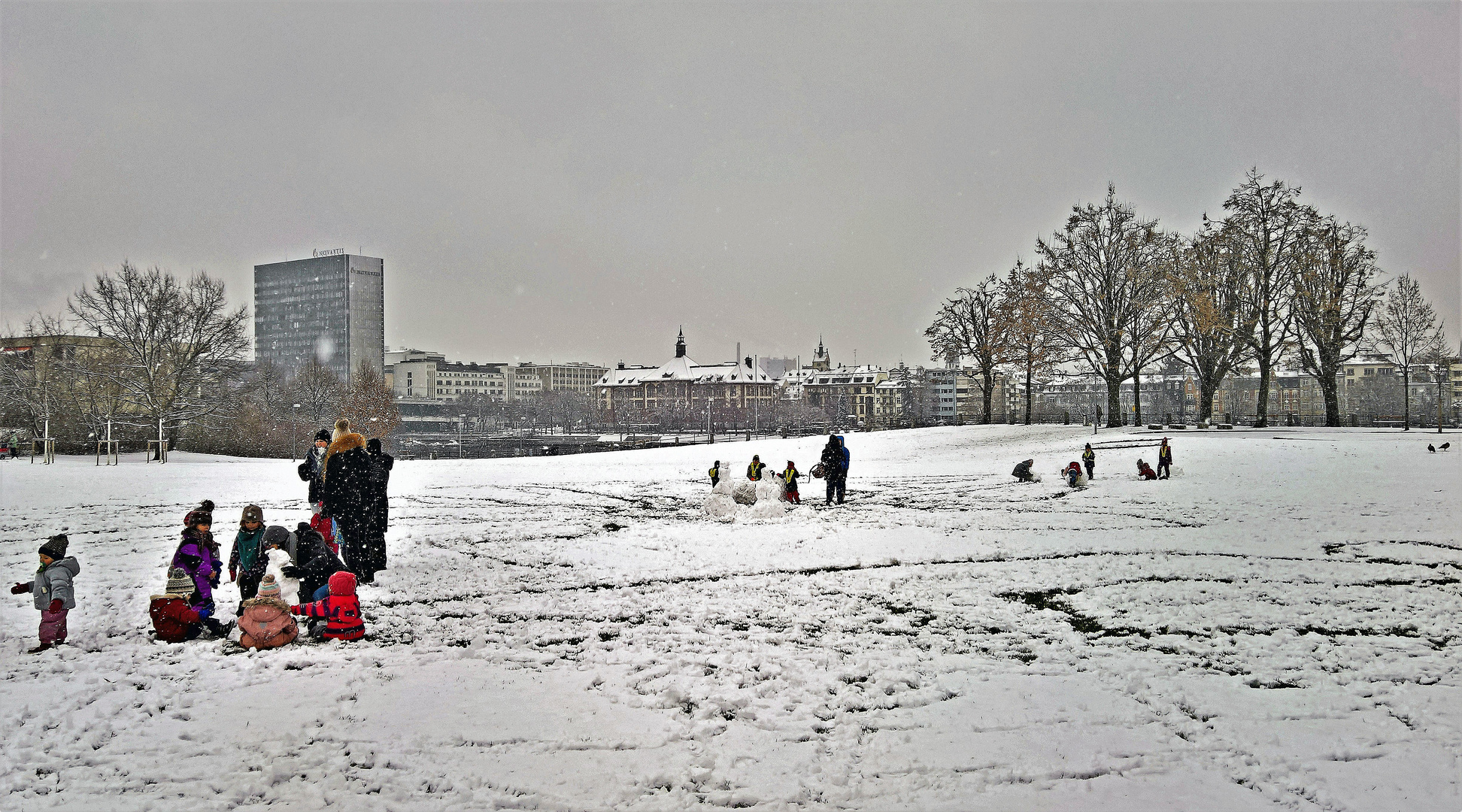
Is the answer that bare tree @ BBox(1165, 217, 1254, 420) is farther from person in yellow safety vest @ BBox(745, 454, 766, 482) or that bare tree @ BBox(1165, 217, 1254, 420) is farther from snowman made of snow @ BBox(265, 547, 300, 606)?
snowman made of snow @ BBox(265, 547, 300, 606)

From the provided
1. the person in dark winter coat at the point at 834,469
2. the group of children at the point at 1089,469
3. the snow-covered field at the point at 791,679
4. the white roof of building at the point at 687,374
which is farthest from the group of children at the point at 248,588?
the white roof of building at the point at 687,374

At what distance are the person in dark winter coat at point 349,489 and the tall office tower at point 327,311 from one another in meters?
105

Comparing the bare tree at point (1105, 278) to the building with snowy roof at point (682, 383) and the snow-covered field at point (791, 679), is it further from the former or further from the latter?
the building with snowy roof at point (682, 383)

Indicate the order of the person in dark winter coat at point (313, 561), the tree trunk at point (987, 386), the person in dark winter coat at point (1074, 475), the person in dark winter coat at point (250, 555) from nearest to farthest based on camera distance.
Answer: the person in dark winter coat at point (313, 561) → the person in dark winter coat at point (250, 555) → the person in dark winter coat at point (1074, 475) → the tree trunk at point (987, 386)

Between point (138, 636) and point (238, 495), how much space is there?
13635mm

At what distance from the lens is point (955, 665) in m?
6.66

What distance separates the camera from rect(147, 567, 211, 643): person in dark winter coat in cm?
729

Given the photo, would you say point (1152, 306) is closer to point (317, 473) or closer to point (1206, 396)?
point (1206, 396)

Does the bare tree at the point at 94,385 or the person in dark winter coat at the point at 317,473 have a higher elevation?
the bare tree at the point at 94,385

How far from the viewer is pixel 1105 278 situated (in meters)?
39.3

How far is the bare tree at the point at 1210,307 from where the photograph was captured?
1404 inches

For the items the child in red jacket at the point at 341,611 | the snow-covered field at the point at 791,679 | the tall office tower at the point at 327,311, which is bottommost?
the snow-covered field at the point at 791,679

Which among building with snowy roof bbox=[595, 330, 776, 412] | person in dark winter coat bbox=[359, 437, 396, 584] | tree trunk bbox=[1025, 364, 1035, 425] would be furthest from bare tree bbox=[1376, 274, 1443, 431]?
building with snowy roof bbox=[595, 330, 776, 412]

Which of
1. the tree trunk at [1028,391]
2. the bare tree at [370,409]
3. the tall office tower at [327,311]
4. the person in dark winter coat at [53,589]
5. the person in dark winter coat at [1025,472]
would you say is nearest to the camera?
the person in dark winter coat at [53,589]
